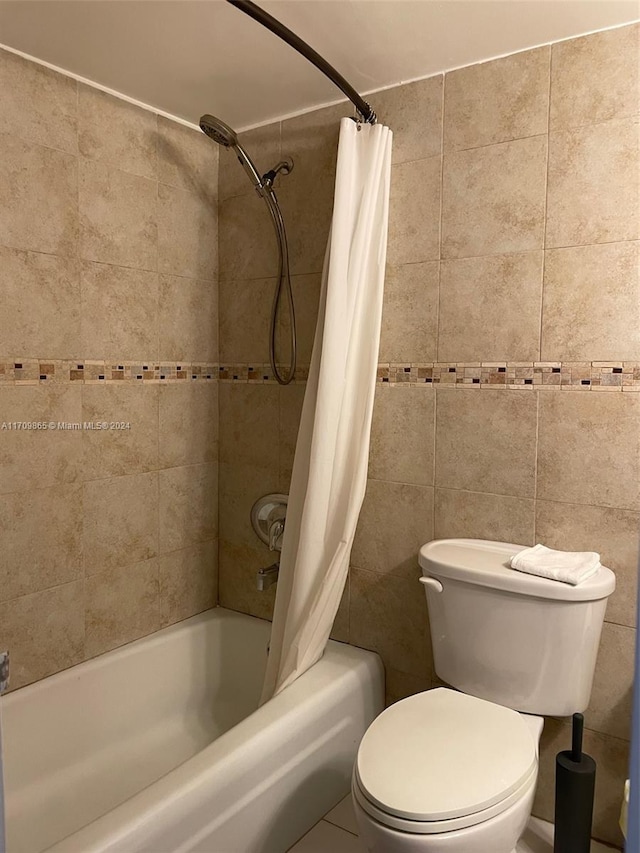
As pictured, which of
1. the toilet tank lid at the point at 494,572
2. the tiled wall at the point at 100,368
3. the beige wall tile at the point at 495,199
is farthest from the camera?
the tiled wall at the point at 100,368

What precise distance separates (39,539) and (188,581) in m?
0.63

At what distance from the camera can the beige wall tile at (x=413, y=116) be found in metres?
1.81

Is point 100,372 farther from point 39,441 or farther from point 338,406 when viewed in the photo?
point 338,406

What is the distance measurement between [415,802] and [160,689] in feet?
3.93

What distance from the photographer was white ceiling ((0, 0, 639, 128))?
4.88 ft

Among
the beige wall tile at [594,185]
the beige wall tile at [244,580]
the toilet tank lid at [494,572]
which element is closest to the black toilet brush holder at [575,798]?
the toilet tank lid at [494,572]

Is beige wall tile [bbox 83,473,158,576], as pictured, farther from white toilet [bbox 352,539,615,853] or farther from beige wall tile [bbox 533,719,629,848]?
beige wall tile [bbox 533,719,629,848]

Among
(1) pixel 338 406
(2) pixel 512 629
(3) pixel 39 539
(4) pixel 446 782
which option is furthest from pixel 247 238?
(4) pixel 446 782

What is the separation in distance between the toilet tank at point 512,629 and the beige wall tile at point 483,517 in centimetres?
5

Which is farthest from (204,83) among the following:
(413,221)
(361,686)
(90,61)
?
(361,686)

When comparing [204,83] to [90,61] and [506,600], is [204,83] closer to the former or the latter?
[90,61]

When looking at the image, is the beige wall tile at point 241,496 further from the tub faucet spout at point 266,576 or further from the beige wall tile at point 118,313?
the beige wall tile at point 118,313

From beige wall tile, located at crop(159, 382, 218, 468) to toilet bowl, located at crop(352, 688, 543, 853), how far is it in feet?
3.86

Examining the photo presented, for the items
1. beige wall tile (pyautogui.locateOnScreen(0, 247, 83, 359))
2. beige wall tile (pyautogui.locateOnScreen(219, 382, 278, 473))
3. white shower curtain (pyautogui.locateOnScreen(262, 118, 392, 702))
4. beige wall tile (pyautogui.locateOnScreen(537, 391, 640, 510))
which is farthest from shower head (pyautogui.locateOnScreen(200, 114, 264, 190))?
beige wall tile (pyautogui.locateOnScreen(537, 391, 640, 510))
